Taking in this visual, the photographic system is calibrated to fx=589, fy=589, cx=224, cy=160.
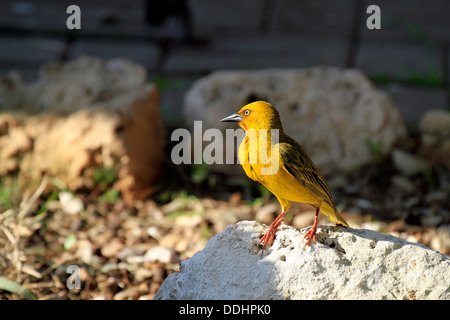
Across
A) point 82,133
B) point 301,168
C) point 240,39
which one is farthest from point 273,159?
point 240,39

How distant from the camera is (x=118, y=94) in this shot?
219 inches

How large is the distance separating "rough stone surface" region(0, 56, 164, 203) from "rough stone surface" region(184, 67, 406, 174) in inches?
23.1

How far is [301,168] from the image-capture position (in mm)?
2752

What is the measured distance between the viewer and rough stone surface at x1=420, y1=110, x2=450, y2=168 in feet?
19.5

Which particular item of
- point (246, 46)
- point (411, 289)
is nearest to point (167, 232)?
point (411, 289)

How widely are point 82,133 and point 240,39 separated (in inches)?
169

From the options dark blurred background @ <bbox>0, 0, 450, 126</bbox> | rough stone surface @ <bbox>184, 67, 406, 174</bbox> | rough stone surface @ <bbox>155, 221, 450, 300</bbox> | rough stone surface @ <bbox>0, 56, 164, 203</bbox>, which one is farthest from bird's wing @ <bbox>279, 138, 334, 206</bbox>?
dark blurred background @ <bbox>0, 0, 450, 126</bbox>

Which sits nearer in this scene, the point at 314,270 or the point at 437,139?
the point at 314,270

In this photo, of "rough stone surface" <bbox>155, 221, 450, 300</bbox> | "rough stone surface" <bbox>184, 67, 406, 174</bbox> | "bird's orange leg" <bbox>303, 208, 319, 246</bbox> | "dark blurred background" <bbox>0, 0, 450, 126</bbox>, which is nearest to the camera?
"rough stone surface" <bbox>155, 221, 450, 300</bbox>

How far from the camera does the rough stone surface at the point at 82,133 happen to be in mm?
5051

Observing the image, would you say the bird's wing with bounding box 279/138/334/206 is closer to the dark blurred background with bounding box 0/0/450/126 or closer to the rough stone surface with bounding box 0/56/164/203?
the rough stone surface with bounding box 0/56/164/203

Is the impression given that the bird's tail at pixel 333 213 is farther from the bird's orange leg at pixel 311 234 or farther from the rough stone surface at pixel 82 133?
the rough stone surface at pixel 82 133

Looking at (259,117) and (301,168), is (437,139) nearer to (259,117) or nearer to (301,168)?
(301,168)

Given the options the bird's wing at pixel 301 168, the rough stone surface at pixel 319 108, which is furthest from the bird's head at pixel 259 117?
the rough stone surface at pixel 319 108
